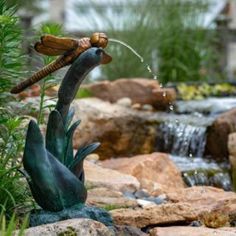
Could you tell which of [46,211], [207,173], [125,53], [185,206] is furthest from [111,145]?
[46,211]

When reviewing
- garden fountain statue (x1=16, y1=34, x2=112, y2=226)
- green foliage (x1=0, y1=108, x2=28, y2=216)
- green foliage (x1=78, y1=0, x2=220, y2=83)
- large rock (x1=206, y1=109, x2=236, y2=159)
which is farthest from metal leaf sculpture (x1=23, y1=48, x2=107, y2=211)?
Answer: green foliage (x1=78, y1=0, x2=220, y2=83)

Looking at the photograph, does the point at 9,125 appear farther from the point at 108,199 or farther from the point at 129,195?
the point at 129,195

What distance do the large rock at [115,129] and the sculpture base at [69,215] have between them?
3.59 meters

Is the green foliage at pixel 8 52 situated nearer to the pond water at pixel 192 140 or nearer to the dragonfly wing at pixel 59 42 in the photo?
the dragonfly wing at pixel 59 42

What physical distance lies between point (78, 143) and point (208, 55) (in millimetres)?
5130

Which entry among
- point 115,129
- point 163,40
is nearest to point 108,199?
point 115,129

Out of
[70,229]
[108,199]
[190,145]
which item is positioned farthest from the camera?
[190,145]

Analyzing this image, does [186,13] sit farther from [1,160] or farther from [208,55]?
[1,160]

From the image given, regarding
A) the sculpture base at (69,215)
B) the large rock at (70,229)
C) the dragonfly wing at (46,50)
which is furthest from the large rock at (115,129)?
the large rock at (70,229)

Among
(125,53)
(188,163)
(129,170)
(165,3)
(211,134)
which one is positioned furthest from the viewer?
(165,3)

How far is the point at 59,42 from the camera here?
342 centimetres

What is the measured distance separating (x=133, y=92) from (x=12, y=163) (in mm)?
4931

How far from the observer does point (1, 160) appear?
378 cm

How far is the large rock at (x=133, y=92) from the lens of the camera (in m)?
8.65
